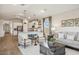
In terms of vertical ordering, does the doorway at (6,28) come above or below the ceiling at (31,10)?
below

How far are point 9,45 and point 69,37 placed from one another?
3.31ft

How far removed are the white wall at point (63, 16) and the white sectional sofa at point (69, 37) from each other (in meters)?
0.13

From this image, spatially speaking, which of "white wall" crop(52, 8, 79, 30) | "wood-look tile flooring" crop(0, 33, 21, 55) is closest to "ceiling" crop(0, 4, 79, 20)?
"white wall" crop(52, 8, 79, 30)

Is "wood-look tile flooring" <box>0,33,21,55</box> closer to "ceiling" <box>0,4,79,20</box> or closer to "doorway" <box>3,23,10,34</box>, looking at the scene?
"doorway" <box>3,23,10,34</box>

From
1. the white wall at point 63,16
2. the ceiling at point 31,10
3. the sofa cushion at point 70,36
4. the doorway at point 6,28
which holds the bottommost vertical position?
the sofa cushion at point 70,36

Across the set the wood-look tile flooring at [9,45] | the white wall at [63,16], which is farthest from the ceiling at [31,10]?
the wood-look tile flooring at [9,45]

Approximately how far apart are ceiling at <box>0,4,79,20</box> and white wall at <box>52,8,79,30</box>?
60 millimetres

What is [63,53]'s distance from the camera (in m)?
2.01

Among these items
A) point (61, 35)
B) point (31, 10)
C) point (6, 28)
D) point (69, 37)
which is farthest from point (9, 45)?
point (69, 37)

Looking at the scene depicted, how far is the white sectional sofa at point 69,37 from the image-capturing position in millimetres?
1923

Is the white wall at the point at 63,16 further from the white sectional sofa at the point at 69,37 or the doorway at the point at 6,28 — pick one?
the doorway at the point at 6,28

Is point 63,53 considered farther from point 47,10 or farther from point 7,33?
point 7,33
